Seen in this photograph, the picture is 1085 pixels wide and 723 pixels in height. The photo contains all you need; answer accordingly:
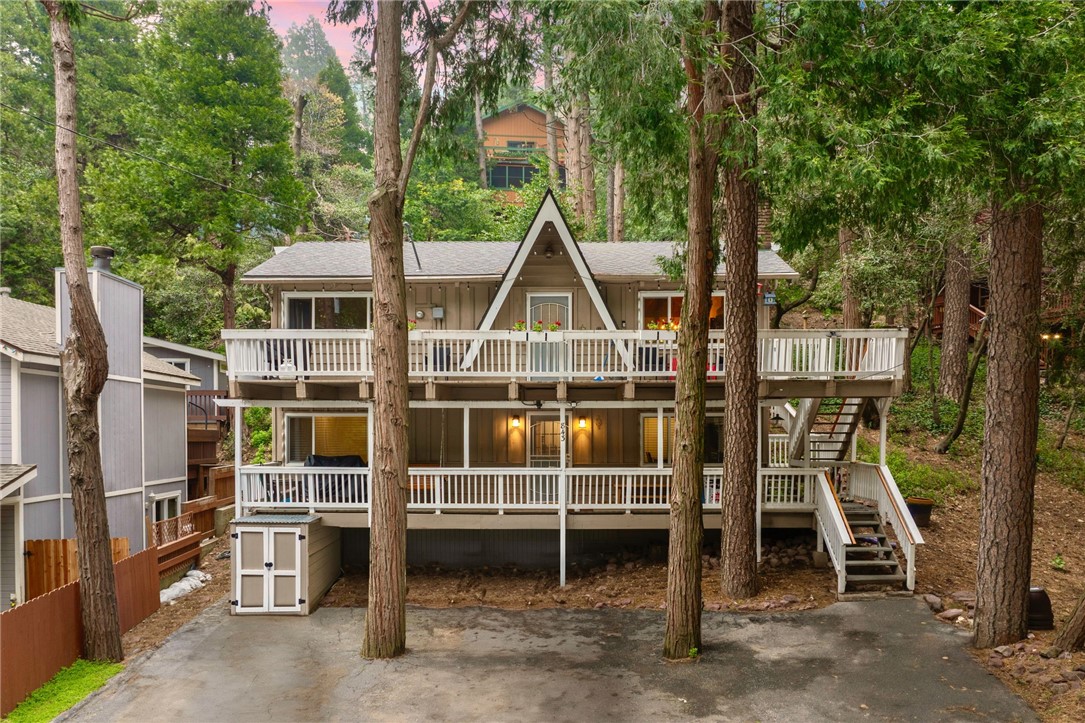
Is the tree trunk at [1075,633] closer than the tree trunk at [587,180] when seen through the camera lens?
Yes

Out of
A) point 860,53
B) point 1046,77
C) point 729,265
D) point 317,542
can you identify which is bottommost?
point 317,542

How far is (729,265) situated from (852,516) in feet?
18.8

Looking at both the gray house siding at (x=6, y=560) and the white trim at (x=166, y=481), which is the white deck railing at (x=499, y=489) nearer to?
the gray house siding at (x=6, y=560)

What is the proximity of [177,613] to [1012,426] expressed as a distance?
14.2 meters

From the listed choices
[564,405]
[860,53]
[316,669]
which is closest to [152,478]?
[316,669]

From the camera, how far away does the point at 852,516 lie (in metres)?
12.7

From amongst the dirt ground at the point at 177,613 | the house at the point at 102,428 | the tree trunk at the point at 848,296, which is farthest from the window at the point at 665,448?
the house at the point at 102,428

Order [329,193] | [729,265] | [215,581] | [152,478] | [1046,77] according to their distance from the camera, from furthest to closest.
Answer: [329,193] → [152,478] → [215,581] → [729,265] → [1046,77]

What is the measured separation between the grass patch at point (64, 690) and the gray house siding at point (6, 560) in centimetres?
326

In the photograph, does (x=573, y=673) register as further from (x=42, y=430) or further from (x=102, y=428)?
(x=102, y=428)

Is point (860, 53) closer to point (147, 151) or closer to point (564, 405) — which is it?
point (564, 405)

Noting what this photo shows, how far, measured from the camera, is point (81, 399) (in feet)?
32.0

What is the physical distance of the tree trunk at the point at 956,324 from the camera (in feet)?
64.1

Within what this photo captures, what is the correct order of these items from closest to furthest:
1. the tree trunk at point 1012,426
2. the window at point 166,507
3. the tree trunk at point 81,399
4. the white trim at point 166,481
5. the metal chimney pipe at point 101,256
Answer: the tree trunk at point 1012,426 < the tree trunk at point 81,399 < the metal chimney pipe at point 101,256 < the white trim at point 166,481 < the window at point 166,507
